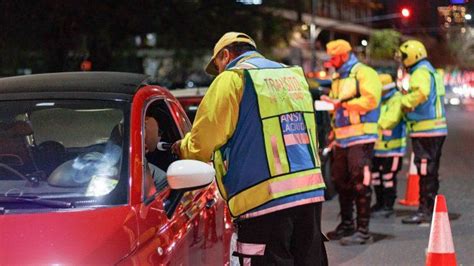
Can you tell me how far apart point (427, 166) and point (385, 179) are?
3.17 ft

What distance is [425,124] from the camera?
355 inches

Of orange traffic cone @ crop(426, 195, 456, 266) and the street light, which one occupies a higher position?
the street light

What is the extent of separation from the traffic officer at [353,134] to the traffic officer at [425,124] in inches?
36.8

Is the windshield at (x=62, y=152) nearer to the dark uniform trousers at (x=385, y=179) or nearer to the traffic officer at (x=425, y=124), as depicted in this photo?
the traffic officer at (x=425, y=124)

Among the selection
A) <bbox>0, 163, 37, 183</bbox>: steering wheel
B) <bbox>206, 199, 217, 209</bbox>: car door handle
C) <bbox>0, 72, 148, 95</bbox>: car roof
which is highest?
<bbox>0, 72, 148, 95</bbox>: car roof

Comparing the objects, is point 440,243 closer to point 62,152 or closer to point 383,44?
point 62,152

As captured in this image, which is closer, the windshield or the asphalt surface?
the windshield

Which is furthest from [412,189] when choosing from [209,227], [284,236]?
[284,236]

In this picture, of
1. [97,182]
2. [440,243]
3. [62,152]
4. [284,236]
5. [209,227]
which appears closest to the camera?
[97,182]

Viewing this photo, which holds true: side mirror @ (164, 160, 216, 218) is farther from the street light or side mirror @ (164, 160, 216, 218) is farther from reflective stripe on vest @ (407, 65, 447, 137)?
the street light

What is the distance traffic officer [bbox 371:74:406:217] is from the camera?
384 inches

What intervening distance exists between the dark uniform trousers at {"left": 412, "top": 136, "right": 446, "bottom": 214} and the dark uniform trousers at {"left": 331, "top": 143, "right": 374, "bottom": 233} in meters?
1.11

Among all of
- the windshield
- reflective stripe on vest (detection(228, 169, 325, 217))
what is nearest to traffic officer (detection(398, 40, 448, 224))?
the windshield

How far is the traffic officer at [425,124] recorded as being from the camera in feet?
29.3
